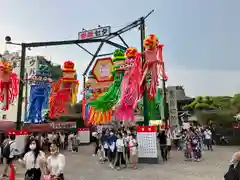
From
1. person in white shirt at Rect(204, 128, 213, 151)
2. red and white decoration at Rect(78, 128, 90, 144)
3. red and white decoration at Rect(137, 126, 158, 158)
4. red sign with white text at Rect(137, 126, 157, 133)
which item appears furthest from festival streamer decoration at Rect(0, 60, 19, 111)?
person in white shirt at Rect(204, 128, 213, 151)

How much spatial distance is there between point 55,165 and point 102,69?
17369mm

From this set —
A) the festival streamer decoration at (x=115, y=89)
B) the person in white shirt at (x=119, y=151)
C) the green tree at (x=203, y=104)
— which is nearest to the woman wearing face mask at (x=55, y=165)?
the person in white shirt at (x=119, y=151)

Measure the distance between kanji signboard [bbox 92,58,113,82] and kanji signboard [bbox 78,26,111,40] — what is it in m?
4.36

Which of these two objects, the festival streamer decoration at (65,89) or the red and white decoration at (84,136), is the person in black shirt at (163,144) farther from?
the red and white decoration at (84,136)

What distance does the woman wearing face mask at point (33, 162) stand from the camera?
17.1 feet

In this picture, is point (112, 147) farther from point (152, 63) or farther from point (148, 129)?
point (152, 63)

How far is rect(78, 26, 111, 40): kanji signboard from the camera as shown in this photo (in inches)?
690

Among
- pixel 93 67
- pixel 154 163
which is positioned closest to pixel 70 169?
pixel 154 163

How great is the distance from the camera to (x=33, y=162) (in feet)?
17.3

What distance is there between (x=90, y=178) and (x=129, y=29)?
11465 mm

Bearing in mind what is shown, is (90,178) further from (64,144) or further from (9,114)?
(9,114)

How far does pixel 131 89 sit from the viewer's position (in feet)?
43.2

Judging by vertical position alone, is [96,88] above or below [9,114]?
above

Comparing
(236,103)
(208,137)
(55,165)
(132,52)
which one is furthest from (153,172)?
(236,103)
